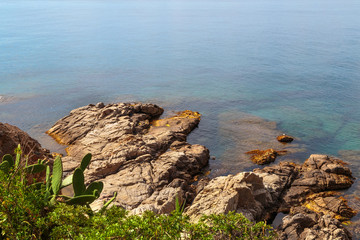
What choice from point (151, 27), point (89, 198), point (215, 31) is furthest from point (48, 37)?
point (89, 198)

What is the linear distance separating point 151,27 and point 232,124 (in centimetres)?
7756

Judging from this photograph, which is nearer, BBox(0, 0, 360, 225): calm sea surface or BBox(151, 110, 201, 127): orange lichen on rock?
BBox(151, 110, 201, 127): orange lichen on rock

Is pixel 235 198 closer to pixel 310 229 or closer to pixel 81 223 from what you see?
pixel 310 229

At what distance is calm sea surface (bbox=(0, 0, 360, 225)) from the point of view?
3956 cm

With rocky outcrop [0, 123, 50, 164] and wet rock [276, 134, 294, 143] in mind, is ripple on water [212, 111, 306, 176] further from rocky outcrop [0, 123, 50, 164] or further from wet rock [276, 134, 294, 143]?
rocky outcrop [0, 123, 50, 164]

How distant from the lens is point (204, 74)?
60.8 m

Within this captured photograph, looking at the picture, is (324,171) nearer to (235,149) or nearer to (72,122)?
(235,149)

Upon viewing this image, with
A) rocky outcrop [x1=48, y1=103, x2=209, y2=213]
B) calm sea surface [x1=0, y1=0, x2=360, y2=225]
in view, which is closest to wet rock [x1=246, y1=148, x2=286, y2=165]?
calm sea surface [x1=0, y1=0, x2=360, y2=225]

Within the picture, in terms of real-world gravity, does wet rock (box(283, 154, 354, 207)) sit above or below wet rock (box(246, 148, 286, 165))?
above

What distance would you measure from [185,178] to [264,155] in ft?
26.5

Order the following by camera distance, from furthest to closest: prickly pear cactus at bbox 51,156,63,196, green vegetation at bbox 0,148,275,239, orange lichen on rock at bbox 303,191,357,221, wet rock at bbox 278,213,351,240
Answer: orange lichen on rock at bbox 303,191,357,221
wet rock at bbox 278,213,351,240
prickly pear cactus at bbox 51,156,63,196
green vegetation at bbox 0,148,275,239

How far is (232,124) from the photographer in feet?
129

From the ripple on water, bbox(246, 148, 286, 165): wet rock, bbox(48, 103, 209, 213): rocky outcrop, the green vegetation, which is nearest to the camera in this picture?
the green vegetation

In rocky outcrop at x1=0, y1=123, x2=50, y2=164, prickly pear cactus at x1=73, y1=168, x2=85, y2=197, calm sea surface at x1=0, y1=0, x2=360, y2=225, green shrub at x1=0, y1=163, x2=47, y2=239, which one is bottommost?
calm sea surface at x1=0, y1=0, x2=360, y2=225
